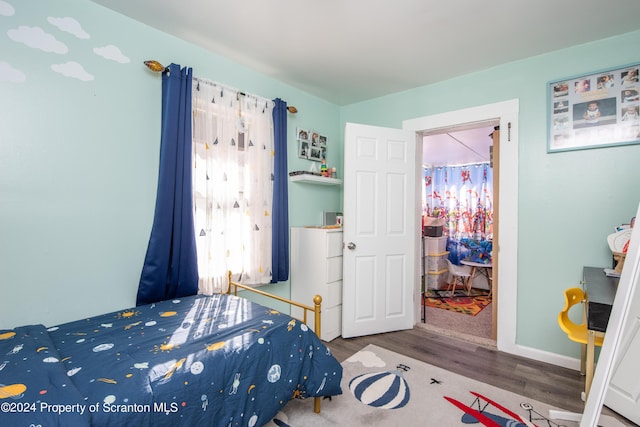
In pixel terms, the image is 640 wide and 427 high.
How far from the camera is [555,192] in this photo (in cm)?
248

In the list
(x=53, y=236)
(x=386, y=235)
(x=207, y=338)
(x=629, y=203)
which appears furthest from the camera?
(x=386, y=235)

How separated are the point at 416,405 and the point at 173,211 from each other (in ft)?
6.97

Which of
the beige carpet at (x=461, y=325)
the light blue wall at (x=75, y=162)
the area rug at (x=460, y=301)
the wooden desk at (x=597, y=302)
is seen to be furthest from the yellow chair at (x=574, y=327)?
the light blue wall at (x=75, y=162)

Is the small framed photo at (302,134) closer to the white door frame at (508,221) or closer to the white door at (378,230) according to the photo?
the white door at (378,230)

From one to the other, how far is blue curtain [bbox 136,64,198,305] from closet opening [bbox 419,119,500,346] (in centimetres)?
310

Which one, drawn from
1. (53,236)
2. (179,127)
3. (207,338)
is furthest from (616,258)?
(53,236)

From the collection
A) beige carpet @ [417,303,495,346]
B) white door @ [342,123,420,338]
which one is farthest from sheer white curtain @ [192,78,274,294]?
beige carpet @ [417,303,495,346]

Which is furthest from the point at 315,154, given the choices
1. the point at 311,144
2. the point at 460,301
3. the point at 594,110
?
the point at 460,301

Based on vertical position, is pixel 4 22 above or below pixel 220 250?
above

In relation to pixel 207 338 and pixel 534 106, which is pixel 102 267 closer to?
pixel 207 338

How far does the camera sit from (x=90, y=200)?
192cm

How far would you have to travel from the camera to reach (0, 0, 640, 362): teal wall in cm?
169

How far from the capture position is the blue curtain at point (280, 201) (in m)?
2.89

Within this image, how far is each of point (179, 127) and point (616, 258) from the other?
3.22m
